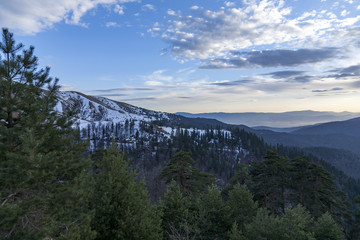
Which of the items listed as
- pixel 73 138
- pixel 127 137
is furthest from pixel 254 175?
pixel 127 137

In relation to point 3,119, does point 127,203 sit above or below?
below

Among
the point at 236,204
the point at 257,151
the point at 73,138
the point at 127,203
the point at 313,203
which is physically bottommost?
the point at 257,151

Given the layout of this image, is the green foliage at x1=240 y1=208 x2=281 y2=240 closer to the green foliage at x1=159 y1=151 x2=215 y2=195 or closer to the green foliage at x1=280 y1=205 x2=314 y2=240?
the green foliage at x1=280 y1=205 x2=314 y2=240

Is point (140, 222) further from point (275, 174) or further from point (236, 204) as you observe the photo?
point (275, 174)

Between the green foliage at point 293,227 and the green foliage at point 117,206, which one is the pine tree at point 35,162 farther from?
the green foliage at point 293,227

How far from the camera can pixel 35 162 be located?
7133mm

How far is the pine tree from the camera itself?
7254 millimetres

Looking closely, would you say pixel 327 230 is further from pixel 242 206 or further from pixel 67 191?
pixel 67 191

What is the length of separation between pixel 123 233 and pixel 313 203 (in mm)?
25104

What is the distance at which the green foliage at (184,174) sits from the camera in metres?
25.1

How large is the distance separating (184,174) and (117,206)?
14.9 m

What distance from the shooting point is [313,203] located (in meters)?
26.2

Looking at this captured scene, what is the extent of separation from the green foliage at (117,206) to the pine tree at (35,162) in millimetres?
1190

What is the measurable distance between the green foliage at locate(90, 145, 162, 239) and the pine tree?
119cm
